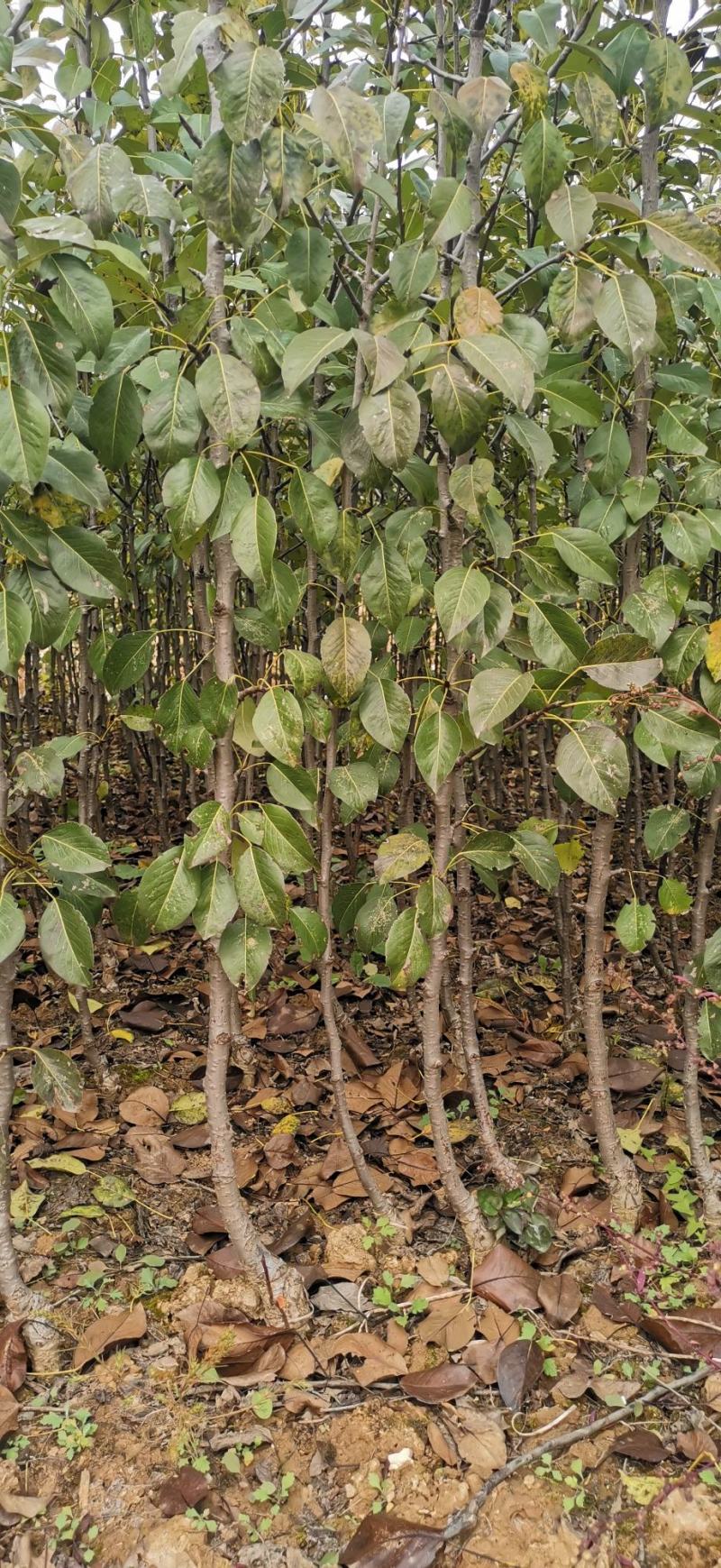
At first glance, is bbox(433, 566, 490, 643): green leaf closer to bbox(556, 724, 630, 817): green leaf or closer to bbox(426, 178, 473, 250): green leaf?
bbox(556, 724, 630, 817): green leaf

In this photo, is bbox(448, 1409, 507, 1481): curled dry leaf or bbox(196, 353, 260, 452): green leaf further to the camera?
bbox(448, 1409, 507, 1481): curled dry leaf

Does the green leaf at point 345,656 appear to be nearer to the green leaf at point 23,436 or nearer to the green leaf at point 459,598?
the green leaf at point 459,598

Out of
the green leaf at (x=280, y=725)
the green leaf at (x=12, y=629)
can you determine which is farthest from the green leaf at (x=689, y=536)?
the green leaf at (x=12, y=629)

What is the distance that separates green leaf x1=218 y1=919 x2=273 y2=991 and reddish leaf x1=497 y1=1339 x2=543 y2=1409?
31.0 inches

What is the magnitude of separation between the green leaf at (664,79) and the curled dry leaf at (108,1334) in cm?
223

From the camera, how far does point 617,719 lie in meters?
1.92

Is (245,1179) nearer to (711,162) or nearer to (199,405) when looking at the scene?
(199,405)

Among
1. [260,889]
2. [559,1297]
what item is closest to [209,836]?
[260,889]

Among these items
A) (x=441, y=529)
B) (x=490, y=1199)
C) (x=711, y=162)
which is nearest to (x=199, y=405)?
(x=441, y=529)

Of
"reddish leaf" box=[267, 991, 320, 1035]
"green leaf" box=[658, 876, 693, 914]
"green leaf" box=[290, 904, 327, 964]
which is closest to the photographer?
"green leaf" box=[290, 904, 327, 964]

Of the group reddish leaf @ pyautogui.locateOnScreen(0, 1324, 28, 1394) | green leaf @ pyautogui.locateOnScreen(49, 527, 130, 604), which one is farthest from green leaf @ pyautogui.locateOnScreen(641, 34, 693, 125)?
reddish leaf @ pyautogui.locateOnScreen(0, 1324, 28, 1394)

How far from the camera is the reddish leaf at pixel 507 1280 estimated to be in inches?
75.3

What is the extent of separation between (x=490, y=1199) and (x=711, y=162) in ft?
8.17

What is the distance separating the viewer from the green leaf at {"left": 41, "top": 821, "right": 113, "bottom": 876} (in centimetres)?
174
